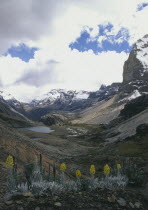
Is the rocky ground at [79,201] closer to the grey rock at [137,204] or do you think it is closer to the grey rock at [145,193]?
the grey rock at [137,204]

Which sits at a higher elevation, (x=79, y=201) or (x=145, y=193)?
(x=79, y=201)

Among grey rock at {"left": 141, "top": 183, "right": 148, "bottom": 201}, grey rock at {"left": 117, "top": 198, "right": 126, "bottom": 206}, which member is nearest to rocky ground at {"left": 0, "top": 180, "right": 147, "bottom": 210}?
grey rock at {"left": 117, "top": 198, "right": 126, "bottom": 206}

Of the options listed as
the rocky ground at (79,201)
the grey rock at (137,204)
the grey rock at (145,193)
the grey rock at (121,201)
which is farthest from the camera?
the grey rock at (145,193)

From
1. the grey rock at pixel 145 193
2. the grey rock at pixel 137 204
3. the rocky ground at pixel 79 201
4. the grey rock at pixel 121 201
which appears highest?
the rocky ground at pixel 79 201

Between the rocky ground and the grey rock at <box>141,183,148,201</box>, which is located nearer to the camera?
the rocky ground

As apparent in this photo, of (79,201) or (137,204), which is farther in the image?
(137,204)

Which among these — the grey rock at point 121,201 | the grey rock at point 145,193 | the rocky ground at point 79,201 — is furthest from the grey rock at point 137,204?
the grey rock at point 145,193

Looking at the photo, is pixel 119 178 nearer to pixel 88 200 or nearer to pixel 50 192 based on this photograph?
pixel 88 200

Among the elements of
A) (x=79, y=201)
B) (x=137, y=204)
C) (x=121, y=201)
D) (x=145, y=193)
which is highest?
(x=79, y=201)

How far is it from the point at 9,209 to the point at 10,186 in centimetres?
137

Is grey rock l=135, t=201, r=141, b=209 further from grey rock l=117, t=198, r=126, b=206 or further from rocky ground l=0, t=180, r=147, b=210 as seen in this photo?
grey rock l=117, t=198, r=126, b=206

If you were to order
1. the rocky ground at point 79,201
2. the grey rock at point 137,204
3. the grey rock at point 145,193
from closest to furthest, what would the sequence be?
the rocky ground at point 79,201 < the grey rock at point 137,204 < the grey rock at point 145,193

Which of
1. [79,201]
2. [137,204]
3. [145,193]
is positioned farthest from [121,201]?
[145,193]

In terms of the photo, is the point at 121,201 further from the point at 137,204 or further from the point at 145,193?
the point at 145,193
